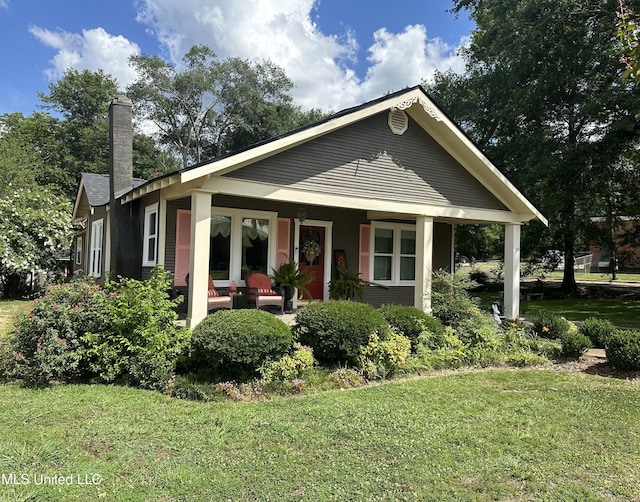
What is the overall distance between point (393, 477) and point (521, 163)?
16461mm

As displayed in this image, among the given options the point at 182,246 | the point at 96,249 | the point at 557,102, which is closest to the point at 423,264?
the point at 182,246

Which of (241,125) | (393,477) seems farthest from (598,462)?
(241,125)

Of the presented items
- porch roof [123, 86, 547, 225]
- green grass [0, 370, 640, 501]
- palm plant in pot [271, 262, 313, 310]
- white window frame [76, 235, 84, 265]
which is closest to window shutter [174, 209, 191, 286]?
porch roof [123, 86, 547, 225]

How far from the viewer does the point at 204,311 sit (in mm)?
6945

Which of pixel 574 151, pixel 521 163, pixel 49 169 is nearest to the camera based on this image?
pixel 574 151

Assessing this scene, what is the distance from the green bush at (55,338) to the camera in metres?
5.20

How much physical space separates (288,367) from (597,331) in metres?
5.64

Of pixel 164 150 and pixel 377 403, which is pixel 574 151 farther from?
pixel 164 150

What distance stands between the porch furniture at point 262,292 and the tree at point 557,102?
10816mm

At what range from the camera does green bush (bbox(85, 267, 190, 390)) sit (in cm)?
535

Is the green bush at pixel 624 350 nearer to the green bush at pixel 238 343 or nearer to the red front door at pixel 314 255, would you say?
the green bush at pixel 238 343

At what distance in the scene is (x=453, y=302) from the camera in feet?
28.3

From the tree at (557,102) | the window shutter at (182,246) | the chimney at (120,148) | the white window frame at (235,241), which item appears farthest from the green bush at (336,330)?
the tree at (557,102)

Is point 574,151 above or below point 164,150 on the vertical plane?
below
